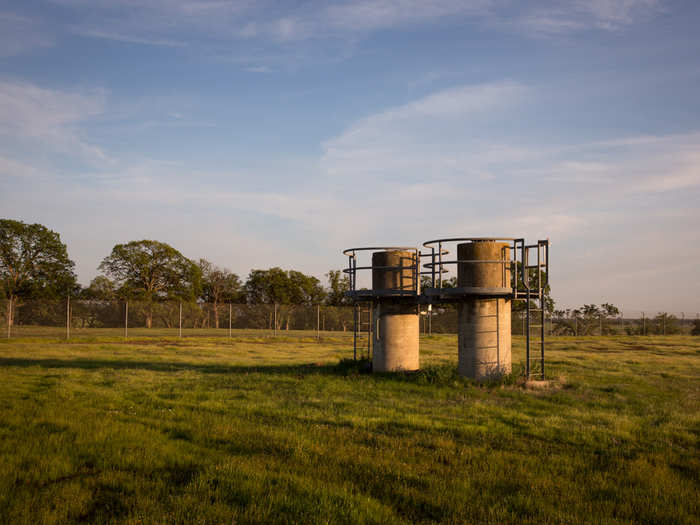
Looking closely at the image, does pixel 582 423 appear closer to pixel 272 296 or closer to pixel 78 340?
pixel 78 340

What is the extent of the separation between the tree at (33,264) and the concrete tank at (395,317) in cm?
5237

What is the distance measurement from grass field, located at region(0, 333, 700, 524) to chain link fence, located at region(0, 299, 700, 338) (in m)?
19.6

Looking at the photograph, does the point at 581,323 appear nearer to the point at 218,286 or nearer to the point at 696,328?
the point at 696,328

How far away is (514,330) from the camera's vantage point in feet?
174

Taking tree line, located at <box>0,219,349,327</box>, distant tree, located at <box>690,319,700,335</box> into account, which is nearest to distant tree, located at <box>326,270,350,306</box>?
tree line, located at <box>0,219,349,327</box>

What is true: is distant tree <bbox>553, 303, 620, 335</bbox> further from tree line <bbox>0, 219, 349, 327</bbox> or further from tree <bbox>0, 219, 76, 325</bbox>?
tree <bbox>0, 219, 76, 325</bbox>

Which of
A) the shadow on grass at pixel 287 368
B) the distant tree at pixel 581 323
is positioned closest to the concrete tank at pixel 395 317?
the shadow on grass at pixel 287 368

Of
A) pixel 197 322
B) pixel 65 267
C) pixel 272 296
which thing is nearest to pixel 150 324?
pixel 197 322

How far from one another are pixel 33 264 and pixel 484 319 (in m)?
58.4

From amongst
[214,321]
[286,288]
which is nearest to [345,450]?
[214,321]

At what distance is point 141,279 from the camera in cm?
6562

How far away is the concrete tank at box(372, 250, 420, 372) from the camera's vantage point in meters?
17.1

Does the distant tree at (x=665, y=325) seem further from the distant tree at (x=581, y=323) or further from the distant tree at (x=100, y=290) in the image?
the distant tree at (x=100, y=290)

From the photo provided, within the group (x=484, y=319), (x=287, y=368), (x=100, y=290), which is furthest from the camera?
(x=100, y=290)
